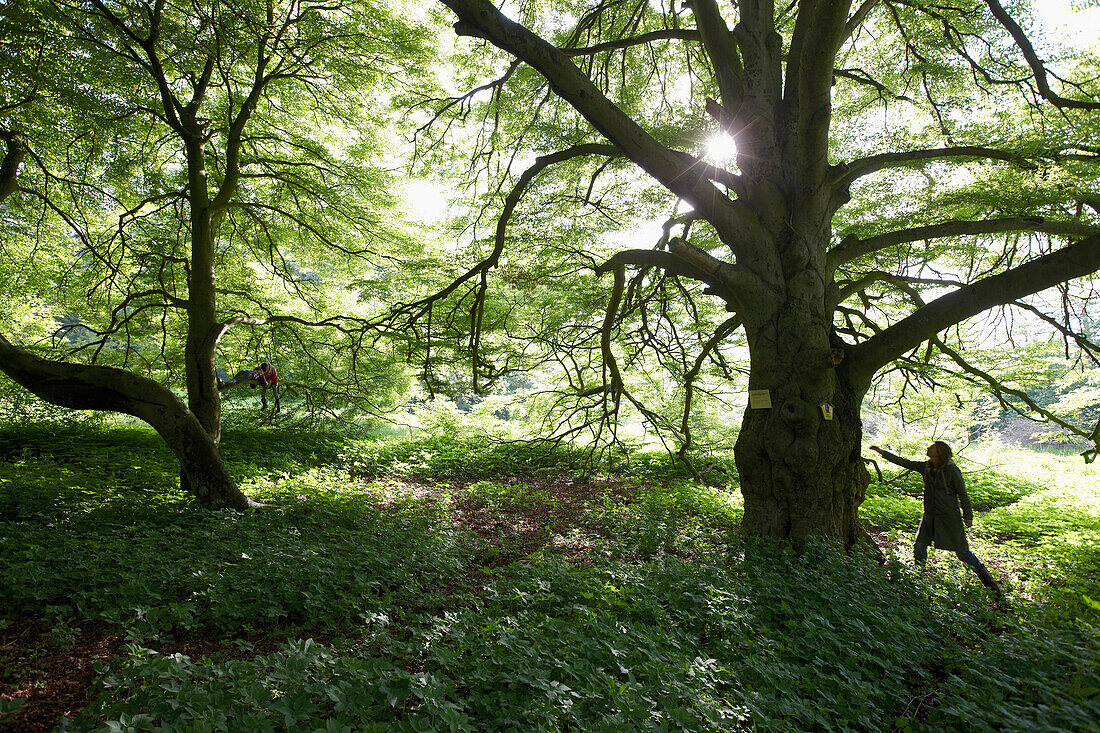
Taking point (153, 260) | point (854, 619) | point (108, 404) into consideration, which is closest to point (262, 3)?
Result: point (153, 260)

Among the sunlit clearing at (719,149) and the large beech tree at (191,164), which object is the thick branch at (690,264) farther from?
the large beech tree at (191,164)

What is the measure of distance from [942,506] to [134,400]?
27.6 ft

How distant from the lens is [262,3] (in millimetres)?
6254

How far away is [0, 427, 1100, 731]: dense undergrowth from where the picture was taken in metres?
1.99

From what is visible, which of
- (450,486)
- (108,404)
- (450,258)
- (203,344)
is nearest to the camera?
(108,404)

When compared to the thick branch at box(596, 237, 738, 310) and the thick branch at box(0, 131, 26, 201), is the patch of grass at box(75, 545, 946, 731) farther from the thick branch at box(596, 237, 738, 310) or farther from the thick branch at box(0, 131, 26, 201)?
the thick branch at box(0, 131, 26, 201)

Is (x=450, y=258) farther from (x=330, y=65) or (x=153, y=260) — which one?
(x=153, y=260)

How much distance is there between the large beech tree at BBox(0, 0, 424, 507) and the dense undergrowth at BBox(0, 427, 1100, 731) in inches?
56.9

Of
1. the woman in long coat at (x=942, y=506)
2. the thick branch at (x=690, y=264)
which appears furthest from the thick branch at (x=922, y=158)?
the woman in long coat at (x=942, y=506)

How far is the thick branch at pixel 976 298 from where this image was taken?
3822 millimetres

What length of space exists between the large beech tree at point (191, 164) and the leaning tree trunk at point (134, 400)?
0.05 feet

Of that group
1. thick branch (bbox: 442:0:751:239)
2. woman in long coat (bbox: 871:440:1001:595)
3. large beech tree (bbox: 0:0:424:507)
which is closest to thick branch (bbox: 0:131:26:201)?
large beech tree (bbox: 0:0:424:507)

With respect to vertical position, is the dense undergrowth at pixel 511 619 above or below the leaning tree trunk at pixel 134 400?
below

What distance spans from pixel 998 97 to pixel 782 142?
2.47m
